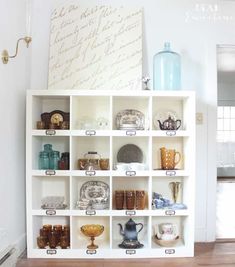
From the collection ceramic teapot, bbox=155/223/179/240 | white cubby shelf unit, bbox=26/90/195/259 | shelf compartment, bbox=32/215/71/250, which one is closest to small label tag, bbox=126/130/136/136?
white cubby shelf unit, bbox=26/90/195/259

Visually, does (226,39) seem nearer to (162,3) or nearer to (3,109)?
(162,3)

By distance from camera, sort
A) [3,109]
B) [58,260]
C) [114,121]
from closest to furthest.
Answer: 1. [3,109]
2. [58,260]
3. [114,121]

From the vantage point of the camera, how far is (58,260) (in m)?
2.44

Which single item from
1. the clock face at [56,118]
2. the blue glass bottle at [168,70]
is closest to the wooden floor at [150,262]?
the clock face at [56,118]

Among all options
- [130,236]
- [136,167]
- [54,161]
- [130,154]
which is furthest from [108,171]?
[130,236]

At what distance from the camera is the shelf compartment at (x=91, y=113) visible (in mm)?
2621

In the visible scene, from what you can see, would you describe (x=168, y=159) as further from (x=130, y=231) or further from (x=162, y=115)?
(x=130, y=231)

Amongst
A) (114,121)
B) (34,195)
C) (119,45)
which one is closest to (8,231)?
(34,195)

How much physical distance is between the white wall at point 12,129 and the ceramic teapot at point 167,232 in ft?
3.79

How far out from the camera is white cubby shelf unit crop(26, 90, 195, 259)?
8.12 ft

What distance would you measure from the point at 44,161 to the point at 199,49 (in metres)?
1.71

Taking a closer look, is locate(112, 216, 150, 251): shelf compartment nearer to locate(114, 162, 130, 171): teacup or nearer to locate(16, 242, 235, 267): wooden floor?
locate(16, 242, 235, 267): wooden floor

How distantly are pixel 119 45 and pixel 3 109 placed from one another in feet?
3.86

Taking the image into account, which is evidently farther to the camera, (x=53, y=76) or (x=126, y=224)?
(x=53, y=76)
